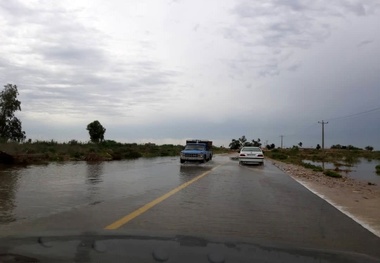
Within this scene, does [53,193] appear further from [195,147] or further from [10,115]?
[10,115]

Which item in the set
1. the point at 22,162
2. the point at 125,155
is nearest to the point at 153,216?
the point at 22,162

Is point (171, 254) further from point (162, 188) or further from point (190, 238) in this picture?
point (162, 188)

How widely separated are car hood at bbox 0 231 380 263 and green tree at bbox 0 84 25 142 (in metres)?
45.5

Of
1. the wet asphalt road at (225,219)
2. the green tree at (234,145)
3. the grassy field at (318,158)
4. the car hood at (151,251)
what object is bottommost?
the wet asphalt road at (225,219)

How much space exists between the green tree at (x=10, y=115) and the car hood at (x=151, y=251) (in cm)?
4548

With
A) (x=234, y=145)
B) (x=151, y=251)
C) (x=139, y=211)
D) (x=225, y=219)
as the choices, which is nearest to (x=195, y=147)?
(x=139, y=211)

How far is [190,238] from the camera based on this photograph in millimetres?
4762

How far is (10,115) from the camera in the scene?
4828 centimetres

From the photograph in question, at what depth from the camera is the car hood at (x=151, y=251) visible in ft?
12.6

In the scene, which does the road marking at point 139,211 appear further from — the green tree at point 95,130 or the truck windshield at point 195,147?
the green tree at point 95,130

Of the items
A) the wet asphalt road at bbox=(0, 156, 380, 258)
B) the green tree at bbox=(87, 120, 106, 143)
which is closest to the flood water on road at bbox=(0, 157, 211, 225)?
the wet asphalt road at bbox=(0, 156, 380, 258)

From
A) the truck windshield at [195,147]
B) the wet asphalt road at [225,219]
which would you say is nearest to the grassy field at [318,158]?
the truck windshield at [195,147]

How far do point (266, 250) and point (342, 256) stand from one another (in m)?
0.70

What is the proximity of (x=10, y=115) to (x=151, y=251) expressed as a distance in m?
48.4
